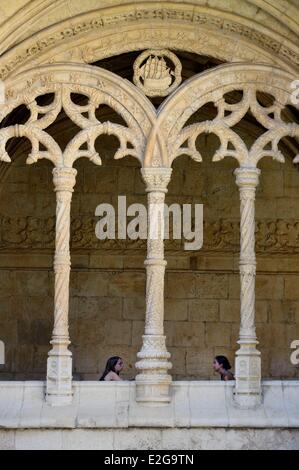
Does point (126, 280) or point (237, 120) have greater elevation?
point (237, 120)

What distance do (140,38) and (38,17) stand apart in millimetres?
804

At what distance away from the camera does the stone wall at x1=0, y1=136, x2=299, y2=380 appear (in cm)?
1251

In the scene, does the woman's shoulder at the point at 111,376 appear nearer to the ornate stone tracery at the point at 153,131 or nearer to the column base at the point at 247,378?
the ornate stone tracery at the point at 153,131

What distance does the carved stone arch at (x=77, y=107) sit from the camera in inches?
407

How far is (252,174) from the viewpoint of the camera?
10312 mm

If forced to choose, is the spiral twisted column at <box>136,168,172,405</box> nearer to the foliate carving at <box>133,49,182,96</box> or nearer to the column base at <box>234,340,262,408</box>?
the column base at <box>234,340,262,408</box>

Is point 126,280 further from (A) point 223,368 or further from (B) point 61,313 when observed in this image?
(B) point 61,313

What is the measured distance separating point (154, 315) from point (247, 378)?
797mm

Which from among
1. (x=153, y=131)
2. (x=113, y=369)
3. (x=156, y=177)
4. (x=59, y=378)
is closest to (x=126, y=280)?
(x=113, y=369)

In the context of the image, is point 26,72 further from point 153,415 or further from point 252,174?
point 153,415

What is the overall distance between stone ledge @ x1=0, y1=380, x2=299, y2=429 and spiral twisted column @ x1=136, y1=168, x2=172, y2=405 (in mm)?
98

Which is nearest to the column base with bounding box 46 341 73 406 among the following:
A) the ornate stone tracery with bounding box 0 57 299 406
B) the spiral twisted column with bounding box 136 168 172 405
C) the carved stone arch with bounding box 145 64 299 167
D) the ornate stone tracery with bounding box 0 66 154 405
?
the ornate stone tracery with bounding box 0 57 299 406

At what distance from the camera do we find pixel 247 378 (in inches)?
392

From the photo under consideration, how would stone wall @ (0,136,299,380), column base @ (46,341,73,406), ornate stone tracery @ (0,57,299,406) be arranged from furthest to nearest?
1. stone wall @ (0,136,299,380)
2. ornate stone tracery @ (0,57,299,406)
3. column base @ (46,341,73,406)
